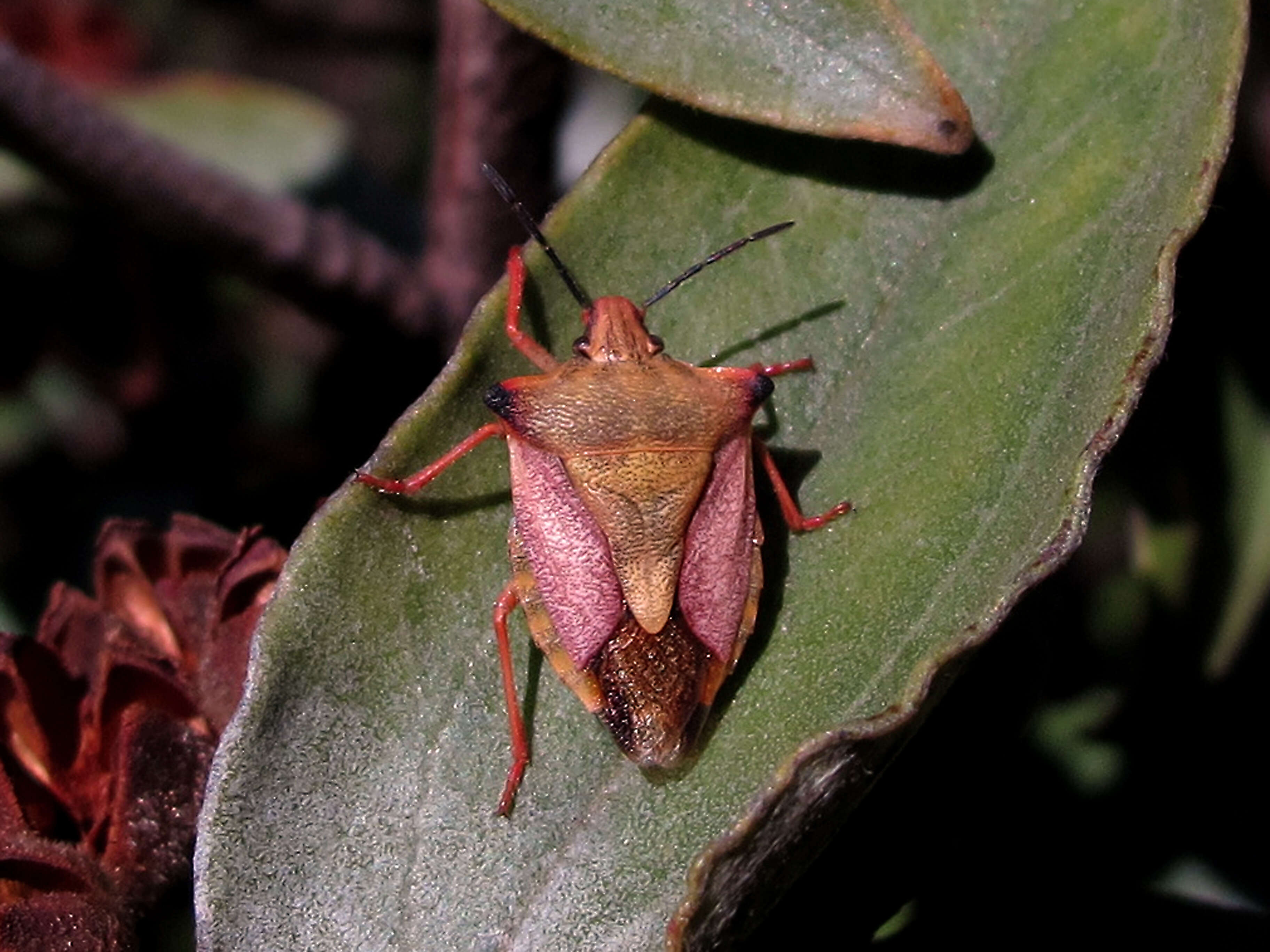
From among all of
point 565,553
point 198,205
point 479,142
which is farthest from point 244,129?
point 565,553

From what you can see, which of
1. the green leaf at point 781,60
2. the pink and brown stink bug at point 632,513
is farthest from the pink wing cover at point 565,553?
the green leaf at point 781,60

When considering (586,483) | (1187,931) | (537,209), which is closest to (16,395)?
(537,209)

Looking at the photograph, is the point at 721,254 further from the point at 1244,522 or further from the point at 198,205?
the point at 1244,522

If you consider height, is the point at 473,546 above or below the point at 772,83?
below

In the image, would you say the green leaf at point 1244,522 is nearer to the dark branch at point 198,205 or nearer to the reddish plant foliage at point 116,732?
the dark branch at point 198,205

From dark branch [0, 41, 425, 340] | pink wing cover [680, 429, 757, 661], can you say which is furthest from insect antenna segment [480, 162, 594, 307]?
pink wing cover [680, 429, 757, 661]

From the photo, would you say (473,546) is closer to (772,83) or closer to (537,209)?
(772,83)

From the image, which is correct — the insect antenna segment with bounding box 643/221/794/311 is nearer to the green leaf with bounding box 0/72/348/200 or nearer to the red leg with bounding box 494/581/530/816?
the red leg with bounding box 494/581/530/816
